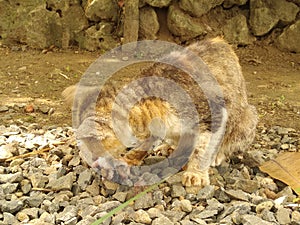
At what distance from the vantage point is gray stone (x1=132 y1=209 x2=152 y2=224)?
3.29 meters

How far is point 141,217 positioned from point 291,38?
668 cm

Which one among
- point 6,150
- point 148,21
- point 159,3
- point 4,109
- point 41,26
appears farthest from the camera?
point 41,26

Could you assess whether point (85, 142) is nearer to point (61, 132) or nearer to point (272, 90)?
point (61, 132)

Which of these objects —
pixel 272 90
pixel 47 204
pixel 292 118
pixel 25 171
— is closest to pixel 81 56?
pixel 272 90

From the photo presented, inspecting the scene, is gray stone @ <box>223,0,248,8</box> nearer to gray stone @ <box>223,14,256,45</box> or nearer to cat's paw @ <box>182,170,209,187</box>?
gray stone @ <box>223,14,256,45</box>

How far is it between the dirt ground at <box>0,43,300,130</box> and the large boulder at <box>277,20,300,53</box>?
0.13 m

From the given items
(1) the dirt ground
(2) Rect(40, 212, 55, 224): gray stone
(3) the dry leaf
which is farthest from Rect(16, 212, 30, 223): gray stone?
(1) the dirt ground

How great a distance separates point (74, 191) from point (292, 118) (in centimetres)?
338

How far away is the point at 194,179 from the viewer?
379 centimetres

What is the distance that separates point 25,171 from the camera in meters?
4.14

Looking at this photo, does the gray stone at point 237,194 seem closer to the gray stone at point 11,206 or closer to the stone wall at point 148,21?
the gray stone at point 11,206

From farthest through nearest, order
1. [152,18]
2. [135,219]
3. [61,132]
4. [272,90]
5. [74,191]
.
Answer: [152,18] < [272,90] < [61,132] < [74,191] < [135,219]

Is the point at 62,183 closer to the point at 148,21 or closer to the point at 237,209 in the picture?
the point at 237,209

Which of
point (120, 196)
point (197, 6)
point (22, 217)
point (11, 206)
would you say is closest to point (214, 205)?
point (120, 196)
